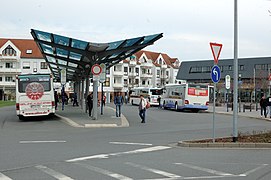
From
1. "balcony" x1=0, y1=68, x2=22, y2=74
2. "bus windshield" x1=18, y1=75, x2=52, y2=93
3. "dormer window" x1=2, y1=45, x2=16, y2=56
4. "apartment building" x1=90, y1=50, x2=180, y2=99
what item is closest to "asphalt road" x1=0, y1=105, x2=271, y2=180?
"bus windshield" x1=18, y1=75, x2=52, y2=93

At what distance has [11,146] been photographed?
1284cm

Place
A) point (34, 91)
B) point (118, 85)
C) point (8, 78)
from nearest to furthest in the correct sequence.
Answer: point (34, 91), point (8, 78), point (118, 85)

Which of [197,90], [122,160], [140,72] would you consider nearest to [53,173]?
[122,160]

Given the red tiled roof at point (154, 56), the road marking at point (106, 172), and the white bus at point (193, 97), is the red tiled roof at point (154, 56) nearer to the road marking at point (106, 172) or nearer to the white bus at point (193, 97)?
the white bus at point (193, 97)

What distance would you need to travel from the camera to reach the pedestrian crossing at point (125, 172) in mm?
7963

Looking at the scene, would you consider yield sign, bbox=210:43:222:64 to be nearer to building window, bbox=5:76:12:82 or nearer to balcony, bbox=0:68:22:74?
building window, bbox=5:76:12:82

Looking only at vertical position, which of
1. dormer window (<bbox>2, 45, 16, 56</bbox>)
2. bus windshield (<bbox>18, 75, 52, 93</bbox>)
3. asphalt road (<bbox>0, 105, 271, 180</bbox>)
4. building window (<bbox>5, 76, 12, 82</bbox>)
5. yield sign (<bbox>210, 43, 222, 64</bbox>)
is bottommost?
asphalt road (<bbox>0, 105, 271, 180</bbox>)

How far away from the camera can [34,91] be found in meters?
24.3

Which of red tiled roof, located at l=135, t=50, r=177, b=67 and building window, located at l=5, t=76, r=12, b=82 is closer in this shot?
building window, located at l=5, t=76, r=12, b=82

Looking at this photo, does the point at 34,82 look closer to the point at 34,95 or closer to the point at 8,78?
the point at 34,95

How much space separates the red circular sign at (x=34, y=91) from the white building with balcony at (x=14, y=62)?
6361 cm

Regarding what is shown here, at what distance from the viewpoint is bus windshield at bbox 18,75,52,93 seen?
24.5m

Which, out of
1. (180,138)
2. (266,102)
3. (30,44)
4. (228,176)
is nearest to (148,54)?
(30,44)

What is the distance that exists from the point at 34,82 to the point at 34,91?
0.73 metres
